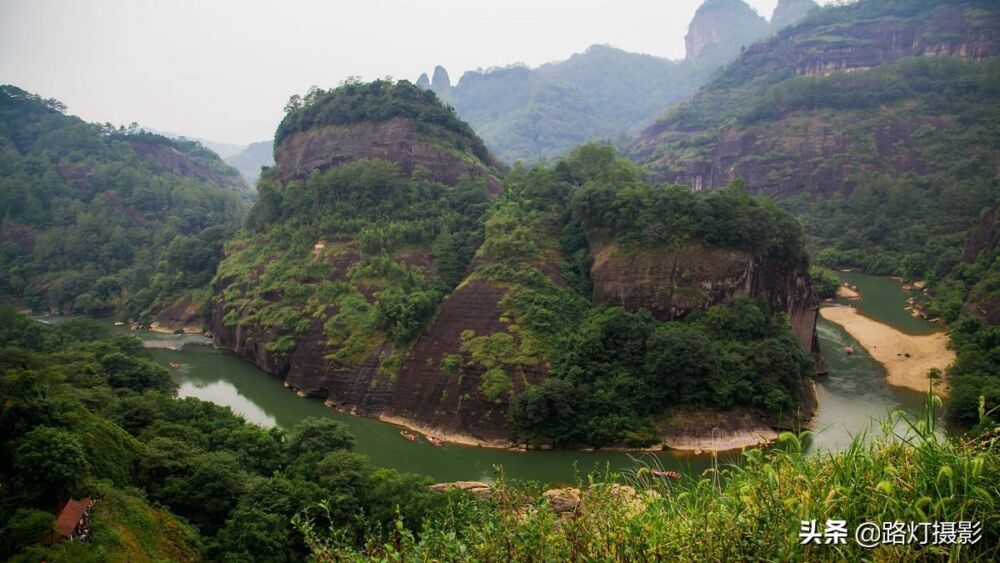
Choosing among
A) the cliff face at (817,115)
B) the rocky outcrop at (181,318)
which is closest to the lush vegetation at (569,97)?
the cliff face at (817,115)

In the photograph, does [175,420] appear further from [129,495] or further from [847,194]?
[847,194]

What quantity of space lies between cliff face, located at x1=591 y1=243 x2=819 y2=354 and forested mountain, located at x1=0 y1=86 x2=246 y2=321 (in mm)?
31483

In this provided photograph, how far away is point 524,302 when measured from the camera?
93.0 ft

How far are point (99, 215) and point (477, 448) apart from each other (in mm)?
52048

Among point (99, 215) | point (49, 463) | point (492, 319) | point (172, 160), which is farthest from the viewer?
point (172, 160)

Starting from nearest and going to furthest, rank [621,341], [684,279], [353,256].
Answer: [621,341]
[684,279]
[353,256]

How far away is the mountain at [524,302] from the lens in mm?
24000

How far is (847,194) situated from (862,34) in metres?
41.3

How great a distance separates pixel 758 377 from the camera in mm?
24219

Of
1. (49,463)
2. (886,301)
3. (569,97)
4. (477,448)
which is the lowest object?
(477,448)

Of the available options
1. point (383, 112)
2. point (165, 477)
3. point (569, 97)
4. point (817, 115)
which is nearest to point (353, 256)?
point (383, 112)

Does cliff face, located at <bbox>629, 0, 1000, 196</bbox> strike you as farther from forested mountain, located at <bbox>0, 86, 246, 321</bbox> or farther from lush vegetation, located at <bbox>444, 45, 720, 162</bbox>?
forested mountain, located at <bbox>0, 86, 246, 321</bbox>

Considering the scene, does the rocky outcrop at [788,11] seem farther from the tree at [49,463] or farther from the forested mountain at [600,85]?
the tree at [49,463]

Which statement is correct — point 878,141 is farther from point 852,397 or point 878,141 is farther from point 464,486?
point 464,486
